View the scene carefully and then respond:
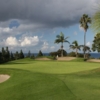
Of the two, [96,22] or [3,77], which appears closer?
[96,22]

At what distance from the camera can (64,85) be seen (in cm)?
1032

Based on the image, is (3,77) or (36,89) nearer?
(36,89)

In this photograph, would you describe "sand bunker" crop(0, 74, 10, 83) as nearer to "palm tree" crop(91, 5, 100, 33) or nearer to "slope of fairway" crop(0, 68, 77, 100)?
"slope of fairway" crop(0, 68, 77, 100)

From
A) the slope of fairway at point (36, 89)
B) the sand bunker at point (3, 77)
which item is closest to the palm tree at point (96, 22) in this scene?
the slope of fairway at point (36, 89)

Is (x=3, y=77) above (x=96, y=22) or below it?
below

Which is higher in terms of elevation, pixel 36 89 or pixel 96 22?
pixel 96 22

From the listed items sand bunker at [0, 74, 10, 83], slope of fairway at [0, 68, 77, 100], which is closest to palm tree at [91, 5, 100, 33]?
slope of fairway at [0, 68, 77, 100]

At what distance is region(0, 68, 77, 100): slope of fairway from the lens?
885 cm

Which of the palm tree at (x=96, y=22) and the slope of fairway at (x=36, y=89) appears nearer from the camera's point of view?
the slope of fairway at (x=36, y=89)

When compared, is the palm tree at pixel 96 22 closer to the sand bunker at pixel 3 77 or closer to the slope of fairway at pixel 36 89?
the slope of fairway at pixel 36 89

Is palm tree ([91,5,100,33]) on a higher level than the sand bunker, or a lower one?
higher

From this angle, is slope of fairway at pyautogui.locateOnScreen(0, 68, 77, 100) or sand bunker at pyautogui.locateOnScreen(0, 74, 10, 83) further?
sand bunker at pyautogui.locateOnScreen(0, 74, 10, 83)

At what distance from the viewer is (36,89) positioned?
32.7 ft

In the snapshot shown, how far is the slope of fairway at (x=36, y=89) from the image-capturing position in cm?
885
